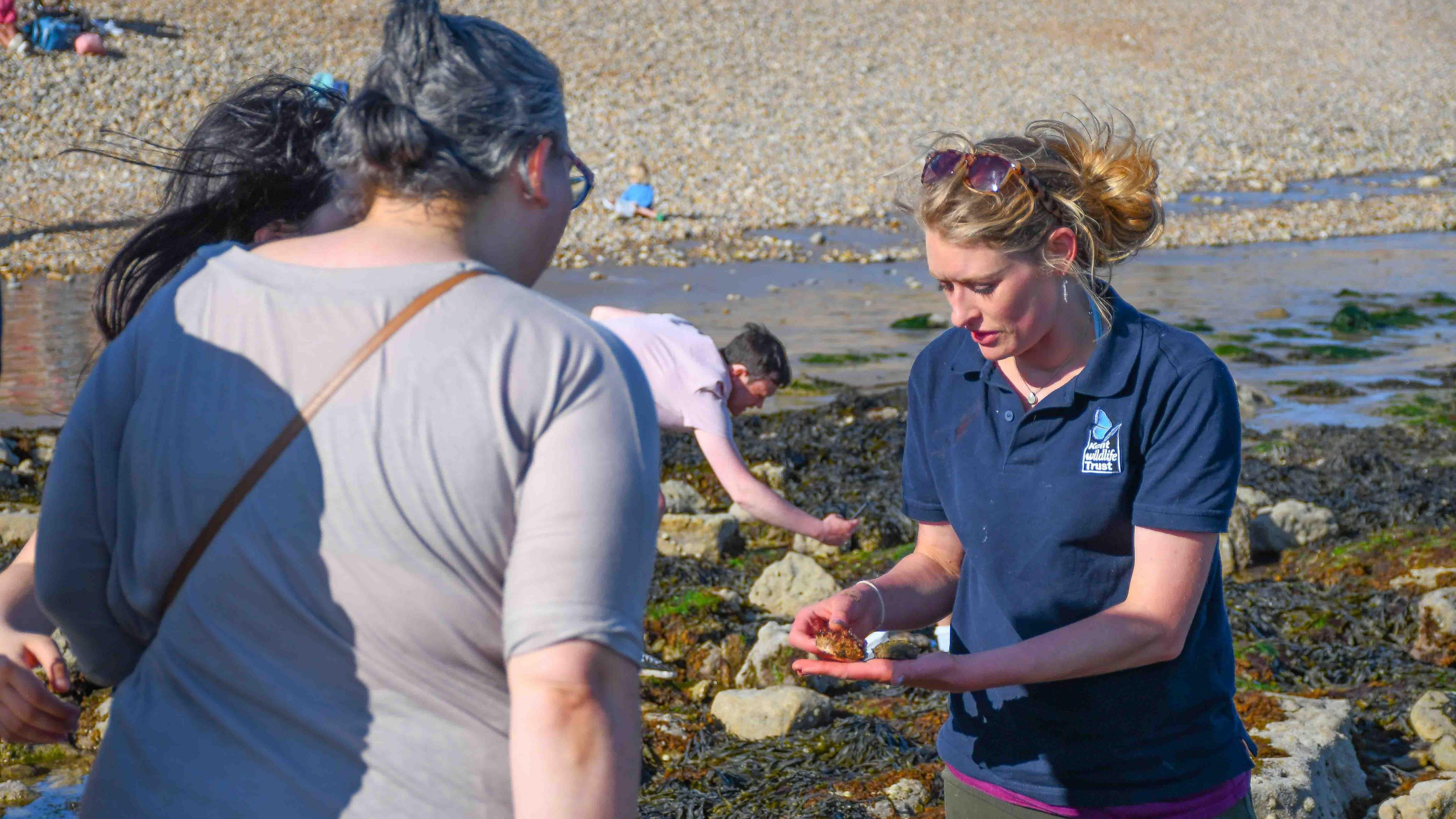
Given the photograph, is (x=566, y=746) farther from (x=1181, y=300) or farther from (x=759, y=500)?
(x=1181, y=300)

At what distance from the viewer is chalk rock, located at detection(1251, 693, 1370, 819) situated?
3.57 m

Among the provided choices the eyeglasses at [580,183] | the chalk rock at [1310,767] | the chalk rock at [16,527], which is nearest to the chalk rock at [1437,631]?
the chalk rock at [1310,767]

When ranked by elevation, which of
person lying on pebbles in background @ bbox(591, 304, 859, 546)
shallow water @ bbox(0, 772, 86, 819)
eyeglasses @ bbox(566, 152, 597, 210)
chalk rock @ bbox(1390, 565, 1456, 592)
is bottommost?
shallow water @ bbox(0, 772, 86, 819)

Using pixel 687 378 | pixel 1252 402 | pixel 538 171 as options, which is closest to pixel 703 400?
pixel 687 378

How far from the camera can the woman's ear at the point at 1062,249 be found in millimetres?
2367

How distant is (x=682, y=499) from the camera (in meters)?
7.48

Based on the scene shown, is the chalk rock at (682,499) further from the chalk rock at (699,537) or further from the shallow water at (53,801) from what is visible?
the shallow water at (53,801)

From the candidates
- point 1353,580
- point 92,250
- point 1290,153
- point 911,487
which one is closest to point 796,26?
point 1290,153

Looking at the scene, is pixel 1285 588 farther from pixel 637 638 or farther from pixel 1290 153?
pixel 1290 153

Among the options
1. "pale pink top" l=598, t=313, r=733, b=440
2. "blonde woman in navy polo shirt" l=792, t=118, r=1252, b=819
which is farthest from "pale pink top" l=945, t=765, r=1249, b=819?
"pale pink top" l=598, t=313, r=733, b=440

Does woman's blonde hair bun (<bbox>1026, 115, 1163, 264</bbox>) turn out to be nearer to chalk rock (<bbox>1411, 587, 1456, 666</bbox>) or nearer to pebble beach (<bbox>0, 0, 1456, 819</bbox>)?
pebble beach (<bbox>0, 0, 1456, 819</bbox>)

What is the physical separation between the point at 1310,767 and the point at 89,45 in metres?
23.5

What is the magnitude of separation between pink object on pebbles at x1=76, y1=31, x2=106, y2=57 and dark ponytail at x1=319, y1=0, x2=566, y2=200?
23904 mm

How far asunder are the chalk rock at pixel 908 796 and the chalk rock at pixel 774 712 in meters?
0.58
